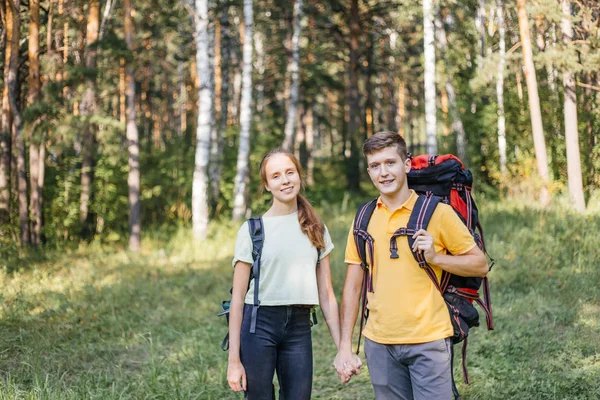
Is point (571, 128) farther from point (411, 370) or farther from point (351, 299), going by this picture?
point (411, 370)

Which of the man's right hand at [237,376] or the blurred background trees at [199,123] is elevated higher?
the blurred background trees at [199,123]

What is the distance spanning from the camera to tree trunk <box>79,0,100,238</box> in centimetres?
1319

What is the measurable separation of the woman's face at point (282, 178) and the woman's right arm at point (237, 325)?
1.42ft

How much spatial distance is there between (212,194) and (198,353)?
12.0 metres

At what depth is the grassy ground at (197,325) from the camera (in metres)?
5.63

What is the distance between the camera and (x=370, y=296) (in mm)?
3303

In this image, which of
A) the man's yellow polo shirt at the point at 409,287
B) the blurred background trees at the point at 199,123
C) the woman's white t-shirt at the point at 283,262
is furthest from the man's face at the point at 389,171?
the blurred background trees at the point at 199,123

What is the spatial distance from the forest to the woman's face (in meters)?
0.61

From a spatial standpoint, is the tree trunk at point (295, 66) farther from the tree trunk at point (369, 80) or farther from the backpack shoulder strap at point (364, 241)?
the backpack shoulder strap at point (364, 241)

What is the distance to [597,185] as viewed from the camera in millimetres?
13586

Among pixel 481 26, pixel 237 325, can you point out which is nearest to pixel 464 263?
pixel 237 325

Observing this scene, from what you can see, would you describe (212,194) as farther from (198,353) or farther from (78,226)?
(198,353)

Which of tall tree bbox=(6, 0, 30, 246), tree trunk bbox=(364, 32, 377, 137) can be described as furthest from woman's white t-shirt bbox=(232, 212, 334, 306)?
tree trunk bbox=(364, 32, 377, 137)

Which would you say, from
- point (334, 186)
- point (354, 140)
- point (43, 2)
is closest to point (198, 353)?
point (43, 2)
